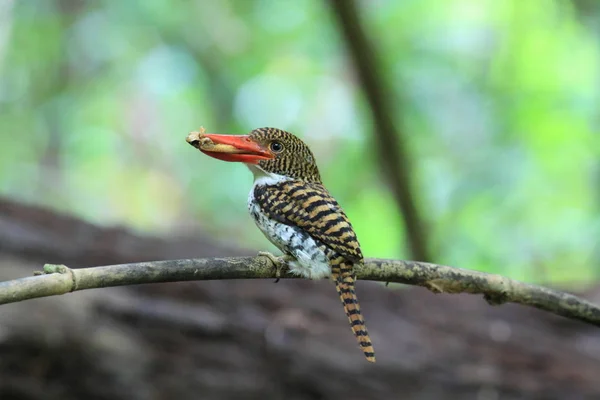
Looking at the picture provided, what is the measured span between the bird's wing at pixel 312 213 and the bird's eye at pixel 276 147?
0.12m

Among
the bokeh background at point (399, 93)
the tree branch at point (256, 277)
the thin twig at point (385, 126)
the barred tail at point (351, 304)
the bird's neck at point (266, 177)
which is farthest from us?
the bokeh background at point (399, 93)

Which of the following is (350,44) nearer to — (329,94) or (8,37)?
(329,94)

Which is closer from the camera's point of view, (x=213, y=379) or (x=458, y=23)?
(x=213, y=379)

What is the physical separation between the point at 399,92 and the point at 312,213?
12.4ft

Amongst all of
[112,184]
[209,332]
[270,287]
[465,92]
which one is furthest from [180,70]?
[209,332]

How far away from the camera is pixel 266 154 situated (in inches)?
84.3

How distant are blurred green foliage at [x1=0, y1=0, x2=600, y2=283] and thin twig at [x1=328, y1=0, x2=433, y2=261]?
39 cm

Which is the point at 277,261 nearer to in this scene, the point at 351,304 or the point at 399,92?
the point at 351,304

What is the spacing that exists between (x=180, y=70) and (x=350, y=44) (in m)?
3.63

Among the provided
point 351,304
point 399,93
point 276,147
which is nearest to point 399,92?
point 399,93

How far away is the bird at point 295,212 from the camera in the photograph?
1.85 m

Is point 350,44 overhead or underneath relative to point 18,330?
overhead

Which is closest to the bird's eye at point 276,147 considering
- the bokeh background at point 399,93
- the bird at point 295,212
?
the bird at point 295,212

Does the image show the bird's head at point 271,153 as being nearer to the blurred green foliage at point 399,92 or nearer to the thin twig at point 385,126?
the thin twig at point 385,126
